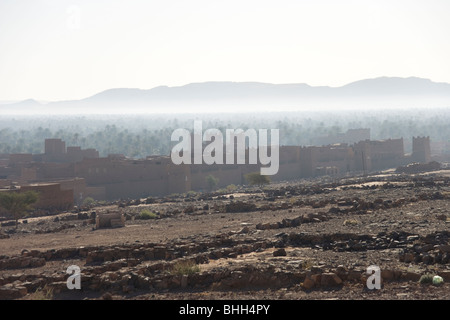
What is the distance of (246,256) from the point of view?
13.2 meters

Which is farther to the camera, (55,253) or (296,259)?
(55,253)

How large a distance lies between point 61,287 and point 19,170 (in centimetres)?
3848

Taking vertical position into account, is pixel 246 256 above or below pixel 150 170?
above

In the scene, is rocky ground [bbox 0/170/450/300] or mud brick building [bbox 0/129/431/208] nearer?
rocky ground [bbox 0/170/450/300]

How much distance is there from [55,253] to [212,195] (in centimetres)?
1980

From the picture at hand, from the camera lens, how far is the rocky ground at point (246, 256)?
10320 mm

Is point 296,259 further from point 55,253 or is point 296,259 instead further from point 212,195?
point 212,195

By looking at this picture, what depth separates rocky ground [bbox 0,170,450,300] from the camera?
10.3 meters

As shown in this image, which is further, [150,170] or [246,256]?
[150,170]

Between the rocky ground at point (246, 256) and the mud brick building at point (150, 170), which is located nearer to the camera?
the rocky ground at point (246, 256)
